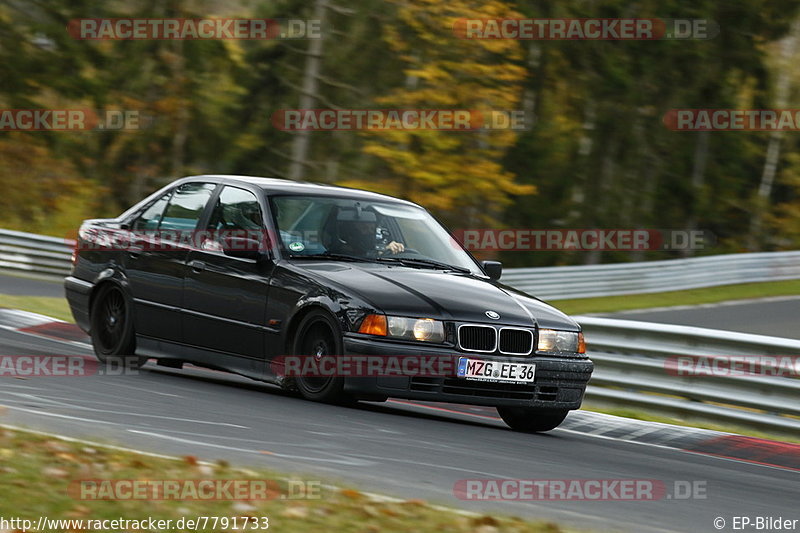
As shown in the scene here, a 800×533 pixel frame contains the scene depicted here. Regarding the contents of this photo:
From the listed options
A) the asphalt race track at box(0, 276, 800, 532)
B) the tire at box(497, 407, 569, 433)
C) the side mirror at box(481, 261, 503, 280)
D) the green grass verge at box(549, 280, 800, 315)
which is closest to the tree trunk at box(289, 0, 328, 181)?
the green grass verge at box(549, 280, 800, 315)

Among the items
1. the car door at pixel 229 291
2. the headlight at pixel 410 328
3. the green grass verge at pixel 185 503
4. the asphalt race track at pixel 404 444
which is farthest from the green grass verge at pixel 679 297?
the green grass verge at pixel 185 503

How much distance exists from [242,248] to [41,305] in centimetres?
839

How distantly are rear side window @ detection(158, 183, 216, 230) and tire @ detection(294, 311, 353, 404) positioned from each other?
177 centimetres

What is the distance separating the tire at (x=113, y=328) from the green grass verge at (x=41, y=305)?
4659 millimetres

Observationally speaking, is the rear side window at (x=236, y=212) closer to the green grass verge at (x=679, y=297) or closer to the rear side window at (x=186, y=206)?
the rear side window at (x=186, y=206)

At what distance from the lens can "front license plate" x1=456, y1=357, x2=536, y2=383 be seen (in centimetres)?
851

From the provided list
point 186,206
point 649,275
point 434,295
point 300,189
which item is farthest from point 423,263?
point 649,275

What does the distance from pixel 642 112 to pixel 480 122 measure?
13661 mm

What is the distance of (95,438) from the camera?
21.7 ft

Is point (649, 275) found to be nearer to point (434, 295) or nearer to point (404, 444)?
point (434, 295)

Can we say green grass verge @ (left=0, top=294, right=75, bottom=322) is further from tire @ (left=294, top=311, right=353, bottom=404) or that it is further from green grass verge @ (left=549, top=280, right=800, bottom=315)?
green grass verge @ (left=549, top=280, right=800, bottom=315)

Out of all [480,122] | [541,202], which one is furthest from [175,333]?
[541,202]

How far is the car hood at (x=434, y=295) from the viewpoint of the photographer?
852cm

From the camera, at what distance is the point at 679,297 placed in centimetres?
3123
